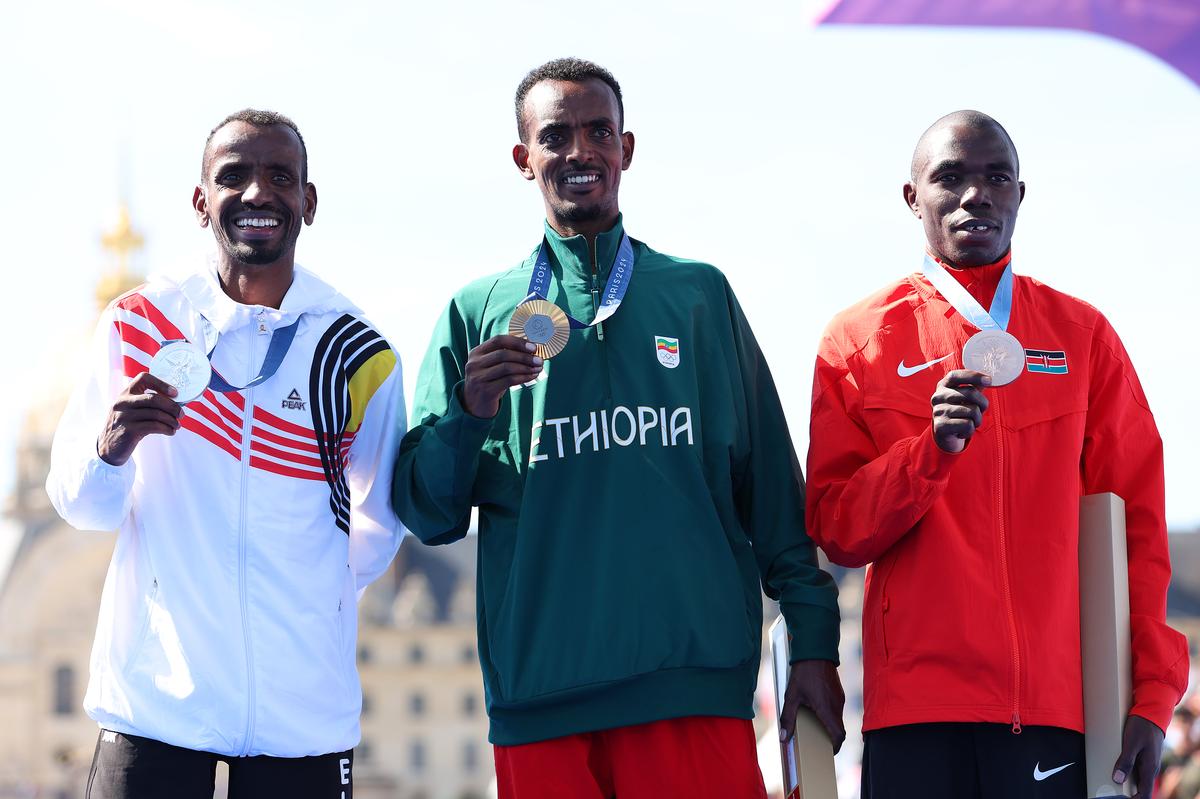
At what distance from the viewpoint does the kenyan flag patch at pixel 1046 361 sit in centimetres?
491

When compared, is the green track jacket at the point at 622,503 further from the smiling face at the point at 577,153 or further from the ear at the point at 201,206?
the ear at the point at 201,206

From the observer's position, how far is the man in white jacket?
4605 millimetres

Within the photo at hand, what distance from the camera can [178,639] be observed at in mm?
4648

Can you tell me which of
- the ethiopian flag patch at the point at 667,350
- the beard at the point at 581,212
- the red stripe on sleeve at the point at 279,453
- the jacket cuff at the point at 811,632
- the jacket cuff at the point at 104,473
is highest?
the beard at the point at 581,212

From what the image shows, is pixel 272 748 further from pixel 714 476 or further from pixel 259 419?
pixel 714 476

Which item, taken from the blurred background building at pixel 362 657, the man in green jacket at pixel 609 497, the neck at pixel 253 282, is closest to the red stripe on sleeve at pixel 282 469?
the man in green jacket at pixel 609 497

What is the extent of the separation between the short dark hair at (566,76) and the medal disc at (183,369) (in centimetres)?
121

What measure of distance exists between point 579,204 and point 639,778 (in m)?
1.60

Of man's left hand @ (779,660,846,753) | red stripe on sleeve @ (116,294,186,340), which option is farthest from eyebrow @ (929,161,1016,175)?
red stripe on sleeve @ (116,294,186,340)

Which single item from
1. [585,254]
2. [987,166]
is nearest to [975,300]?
[987,166]

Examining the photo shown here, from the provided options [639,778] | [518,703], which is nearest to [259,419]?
[518,703]

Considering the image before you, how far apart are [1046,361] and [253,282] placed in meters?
2.24

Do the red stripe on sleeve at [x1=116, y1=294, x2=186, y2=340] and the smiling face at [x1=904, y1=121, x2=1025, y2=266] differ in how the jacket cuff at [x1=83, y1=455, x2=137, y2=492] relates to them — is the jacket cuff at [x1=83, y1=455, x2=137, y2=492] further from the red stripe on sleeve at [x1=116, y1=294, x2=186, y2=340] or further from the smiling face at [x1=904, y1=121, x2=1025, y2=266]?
the smiling face at [x1=904, y1=121, x2=1025, y2=266]

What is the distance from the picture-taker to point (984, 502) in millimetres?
4777
